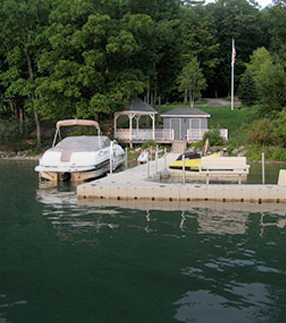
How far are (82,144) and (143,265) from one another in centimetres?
1522

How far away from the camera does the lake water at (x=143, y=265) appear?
22.6ft

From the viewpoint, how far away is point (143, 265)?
29.3ft

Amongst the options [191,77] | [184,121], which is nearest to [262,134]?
[184,121]

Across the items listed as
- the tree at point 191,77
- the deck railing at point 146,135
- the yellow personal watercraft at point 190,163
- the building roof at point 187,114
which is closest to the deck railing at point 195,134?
the deck railing at point 146,135

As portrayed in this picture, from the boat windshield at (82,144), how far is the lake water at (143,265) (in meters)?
8.47

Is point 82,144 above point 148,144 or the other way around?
above

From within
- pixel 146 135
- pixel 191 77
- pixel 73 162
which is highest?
pixel 191 77

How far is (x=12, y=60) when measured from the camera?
42250mm

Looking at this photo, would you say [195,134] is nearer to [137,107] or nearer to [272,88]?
[137,107]

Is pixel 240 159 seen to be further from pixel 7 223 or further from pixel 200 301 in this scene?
pixel 200 301

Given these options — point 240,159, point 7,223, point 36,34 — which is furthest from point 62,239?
point 36,34

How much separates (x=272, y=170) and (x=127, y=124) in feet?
79.5

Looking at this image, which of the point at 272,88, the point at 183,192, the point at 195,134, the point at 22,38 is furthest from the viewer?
the point at 22,38

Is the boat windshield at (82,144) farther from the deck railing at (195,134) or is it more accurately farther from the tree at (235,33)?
the tree at (235,33)
